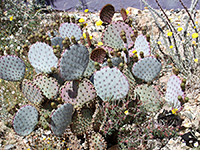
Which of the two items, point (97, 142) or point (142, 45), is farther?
point (142, 45)

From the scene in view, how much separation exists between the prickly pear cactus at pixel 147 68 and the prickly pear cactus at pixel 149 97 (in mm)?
102

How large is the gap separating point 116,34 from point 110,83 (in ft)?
2.83

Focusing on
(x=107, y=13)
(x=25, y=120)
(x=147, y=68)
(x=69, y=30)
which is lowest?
(x=25, y=120)

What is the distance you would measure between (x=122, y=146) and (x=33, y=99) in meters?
1.05

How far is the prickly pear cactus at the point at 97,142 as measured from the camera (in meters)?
2.62

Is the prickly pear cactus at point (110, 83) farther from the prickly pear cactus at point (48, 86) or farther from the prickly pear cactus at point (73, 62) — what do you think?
the prickly pear cactus at point (48, 86)

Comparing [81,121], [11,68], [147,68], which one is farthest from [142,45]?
[11,68]

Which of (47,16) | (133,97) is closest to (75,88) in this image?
(133,97)

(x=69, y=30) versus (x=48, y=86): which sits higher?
(x=69, y=30)

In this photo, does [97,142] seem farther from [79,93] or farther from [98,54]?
[98,54]

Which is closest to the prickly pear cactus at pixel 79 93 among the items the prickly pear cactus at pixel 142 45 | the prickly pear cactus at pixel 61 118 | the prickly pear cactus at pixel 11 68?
the prickly pear cactus at pixel 61 118

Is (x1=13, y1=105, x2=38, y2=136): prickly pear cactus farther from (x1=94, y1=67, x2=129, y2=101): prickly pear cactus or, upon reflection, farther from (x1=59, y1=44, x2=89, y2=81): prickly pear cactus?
(x1=94, y1=67, x2=129, y2=101): prickly pear cactus

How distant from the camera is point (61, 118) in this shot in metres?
2.48

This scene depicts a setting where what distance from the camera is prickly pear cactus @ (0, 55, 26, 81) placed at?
2820 mm
